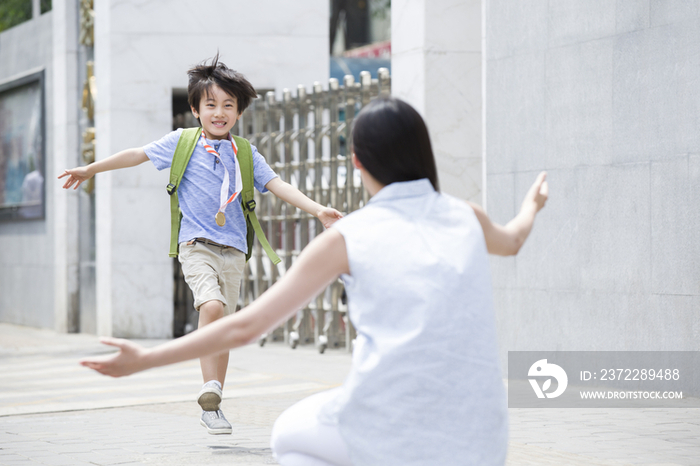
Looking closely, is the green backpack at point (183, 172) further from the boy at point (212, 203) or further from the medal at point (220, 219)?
the medal at point (220, 219)

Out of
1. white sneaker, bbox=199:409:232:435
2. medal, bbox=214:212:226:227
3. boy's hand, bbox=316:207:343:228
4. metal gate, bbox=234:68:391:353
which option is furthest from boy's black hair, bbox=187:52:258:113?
metal gate, bbox=234:68:391:353

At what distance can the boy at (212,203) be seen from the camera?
16.7 ft

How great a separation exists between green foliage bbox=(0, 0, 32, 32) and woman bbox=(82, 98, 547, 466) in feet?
46.5

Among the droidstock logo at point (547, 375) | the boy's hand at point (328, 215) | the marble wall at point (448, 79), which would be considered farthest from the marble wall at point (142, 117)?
the boy's hand at point (328, 215)

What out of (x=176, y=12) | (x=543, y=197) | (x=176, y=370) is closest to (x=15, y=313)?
(x=176, y=12)

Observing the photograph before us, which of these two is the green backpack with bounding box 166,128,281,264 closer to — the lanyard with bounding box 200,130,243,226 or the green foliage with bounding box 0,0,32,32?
the lanyard with bounding box 200,130,243,226

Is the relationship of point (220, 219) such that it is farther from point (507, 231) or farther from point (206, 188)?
point (507, 231)

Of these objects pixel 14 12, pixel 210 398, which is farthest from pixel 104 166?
pixel 14 12

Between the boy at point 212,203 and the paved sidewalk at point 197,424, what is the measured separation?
405 mm

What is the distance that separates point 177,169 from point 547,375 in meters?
3.39

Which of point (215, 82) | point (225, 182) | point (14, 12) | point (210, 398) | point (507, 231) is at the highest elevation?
point (14, 12)

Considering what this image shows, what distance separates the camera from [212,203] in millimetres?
5203

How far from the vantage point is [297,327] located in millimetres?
10414

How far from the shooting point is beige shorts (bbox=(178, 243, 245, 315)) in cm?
512
